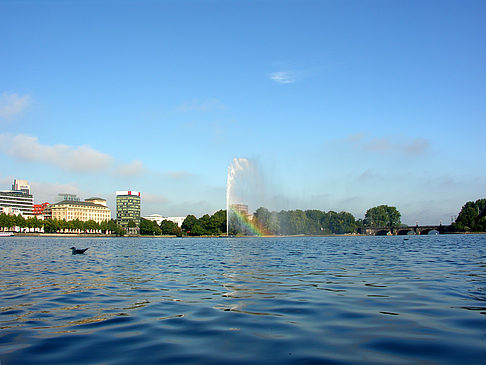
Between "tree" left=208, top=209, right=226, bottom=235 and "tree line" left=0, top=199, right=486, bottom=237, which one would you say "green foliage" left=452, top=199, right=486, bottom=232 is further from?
"tree" left=208, top=209, right=226, bottom=235

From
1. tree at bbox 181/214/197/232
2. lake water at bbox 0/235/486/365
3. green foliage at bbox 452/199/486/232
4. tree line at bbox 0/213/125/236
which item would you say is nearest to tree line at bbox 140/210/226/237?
tree at bbox 181/214/197/232

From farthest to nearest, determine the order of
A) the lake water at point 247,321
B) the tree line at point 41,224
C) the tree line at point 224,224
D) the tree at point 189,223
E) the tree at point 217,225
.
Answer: the tree at point 189,223 → the tree at point 217,225 → the tree line at point 41,224 → the tree line at point 224,224 → the lake water at point 247,321

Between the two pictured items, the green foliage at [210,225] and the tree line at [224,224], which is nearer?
the tree line at [224,224]

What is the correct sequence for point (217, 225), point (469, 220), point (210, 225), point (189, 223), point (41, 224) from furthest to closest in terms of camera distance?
1. point (189, 223)
2. point (41, 224)
3. point (210, 225)
4. point (217, 225)
5. point (469, 220)

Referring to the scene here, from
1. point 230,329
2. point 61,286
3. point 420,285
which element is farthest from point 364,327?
point 61,286

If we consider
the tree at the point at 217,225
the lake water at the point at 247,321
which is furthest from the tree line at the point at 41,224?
the lake water at the point at 247,321

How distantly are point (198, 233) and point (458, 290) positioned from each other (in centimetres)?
16751

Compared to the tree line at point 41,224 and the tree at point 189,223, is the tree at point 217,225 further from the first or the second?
the tree line at point 41,224

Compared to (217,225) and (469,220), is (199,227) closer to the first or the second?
(217,225)

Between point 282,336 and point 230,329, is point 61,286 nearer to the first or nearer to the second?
point 230,329

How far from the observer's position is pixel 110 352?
7102mm

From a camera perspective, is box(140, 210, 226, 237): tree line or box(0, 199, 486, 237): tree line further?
box(140, 210, 226, 237): tree line

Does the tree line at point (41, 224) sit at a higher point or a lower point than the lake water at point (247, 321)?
higher

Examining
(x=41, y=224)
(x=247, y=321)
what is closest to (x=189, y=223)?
(x=41, y=224)
